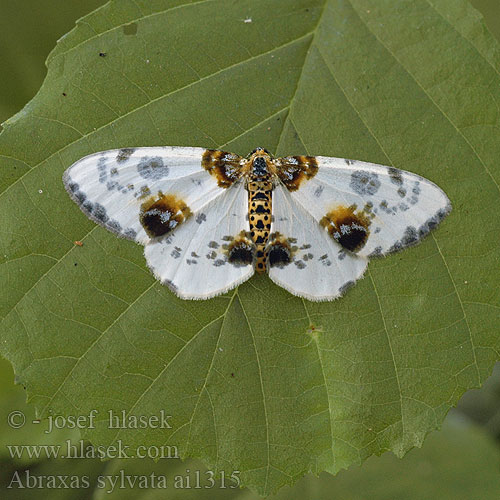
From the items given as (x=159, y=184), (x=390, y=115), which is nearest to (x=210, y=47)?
(x=159, y=184)

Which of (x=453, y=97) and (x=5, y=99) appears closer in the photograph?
(x=453, y=97)

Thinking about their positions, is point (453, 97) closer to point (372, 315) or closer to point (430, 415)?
point (372, 315)

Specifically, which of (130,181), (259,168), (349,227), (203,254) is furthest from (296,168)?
(130,181)

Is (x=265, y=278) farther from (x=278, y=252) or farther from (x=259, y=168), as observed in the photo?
(x=259, y=168)

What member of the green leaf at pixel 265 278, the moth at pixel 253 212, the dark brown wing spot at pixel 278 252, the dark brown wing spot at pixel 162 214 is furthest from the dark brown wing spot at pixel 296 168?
the dark brown wing spot at pixel 162 214

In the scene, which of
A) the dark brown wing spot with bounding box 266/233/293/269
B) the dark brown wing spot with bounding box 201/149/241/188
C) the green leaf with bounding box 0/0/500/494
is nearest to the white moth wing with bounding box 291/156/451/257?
the green leaf with bounding box 0/0/500/494

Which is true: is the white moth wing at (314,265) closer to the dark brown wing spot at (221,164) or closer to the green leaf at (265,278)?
the green leaf at (265,278)

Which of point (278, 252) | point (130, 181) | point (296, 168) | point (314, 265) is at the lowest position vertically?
point (314, 265)
